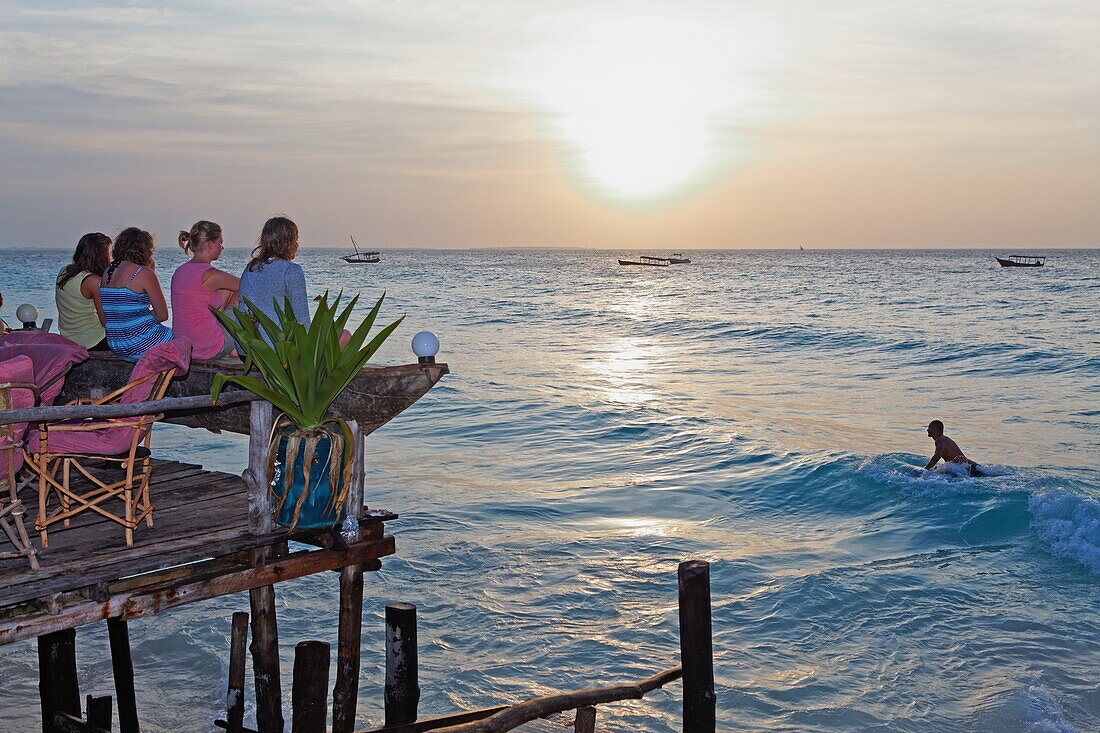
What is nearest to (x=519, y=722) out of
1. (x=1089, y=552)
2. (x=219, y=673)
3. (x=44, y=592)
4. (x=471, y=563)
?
(x=44, y=592)

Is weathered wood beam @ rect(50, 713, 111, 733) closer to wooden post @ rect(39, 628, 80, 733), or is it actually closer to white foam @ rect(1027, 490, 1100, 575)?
wooden post @ rect(39, 628, 80, 733)

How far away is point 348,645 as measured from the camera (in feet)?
19.5

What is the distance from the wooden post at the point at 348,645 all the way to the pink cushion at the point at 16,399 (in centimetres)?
182

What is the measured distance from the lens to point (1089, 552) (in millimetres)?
12820

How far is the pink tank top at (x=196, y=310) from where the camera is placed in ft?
22.4

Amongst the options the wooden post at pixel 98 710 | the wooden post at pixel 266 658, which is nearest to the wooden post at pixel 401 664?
the wooden post at pixel 266 658

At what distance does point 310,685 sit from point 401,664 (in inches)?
46.8

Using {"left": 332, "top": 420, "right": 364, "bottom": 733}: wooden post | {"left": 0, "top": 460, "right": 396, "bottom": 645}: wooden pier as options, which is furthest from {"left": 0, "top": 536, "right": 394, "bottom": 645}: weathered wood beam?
{"left": 332, "top": 420, "right": 364, "bottom": 733}: wooden post

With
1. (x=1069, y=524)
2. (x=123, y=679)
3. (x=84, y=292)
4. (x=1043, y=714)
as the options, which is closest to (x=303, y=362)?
(x=123, y=679)

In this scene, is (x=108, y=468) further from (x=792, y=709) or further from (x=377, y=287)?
(x=377, y=287)

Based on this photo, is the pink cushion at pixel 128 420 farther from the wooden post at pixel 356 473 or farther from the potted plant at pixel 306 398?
the wooden post at pixel 356 473

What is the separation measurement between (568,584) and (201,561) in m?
6.44

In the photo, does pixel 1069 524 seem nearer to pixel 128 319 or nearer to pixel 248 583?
pixel 248 583

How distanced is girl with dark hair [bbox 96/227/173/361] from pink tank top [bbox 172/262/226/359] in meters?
0.15
